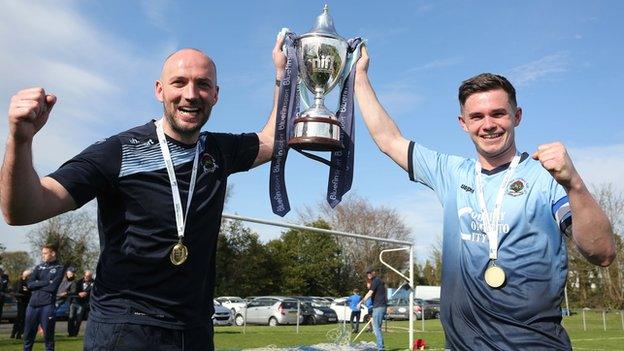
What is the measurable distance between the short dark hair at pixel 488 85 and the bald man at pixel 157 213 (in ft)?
4.35

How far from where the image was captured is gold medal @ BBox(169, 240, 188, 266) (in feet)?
9.73

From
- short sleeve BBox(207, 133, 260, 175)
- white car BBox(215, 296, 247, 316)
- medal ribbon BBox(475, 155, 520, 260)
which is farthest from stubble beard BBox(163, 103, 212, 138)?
white car BBox(215, 296, 247, 316)

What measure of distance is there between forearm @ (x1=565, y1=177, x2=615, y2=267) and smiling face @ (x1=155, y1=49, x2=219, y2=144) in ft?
5.89

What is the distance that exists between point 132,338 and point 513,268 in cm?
179

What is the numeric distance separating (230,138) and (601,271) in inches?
1612

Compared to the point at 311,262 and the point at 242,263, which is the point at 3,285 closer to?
the point at 242,263

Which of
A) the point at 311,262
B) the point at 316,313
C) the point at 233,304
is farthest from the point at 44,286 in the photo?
the point at 311,262

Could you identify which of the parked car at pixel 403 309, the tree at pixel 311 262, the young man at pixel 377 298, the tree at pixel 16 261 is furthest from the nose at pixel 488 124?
the tree at pixel 16 261

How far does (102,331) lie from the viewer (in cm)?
290

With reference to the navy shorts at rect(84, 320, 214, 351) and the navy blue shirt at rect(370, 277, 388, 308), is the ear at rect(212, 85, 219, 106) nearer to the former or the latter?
the navy shorts at rect(84, 320, 214, 351)

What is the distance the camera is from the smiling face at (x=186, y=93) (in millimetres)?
3162

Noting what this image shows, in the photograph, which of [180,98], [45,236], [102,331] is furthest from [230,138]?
[45,236]

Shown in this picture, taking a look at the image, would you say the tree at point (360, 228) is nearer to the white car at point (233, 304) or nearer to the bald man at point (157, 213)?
the white car at point (233, 304)

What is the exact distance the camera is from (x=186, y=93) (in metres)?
3.14
